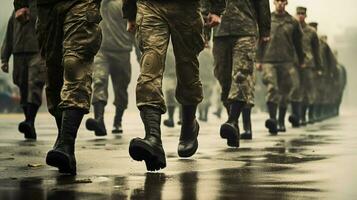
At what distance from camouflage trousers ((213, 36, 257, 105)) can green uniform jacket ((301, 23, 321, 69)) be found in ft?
18.8

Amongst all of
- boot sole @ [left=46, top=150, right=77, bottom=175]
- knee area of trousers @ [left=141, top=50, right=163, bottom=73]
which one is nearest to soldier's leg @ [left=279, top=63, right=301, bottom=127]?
knee area of trousers @ [left=141, top=50, right=163, bottom=73]

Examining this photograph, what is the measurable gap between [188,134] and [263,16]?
7.90ft

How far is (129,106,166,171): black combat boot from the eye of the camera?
4.48 metres

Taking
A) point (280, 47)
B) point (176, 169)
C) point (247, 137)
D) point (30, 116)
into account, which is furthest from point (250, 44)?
point (280, 47)

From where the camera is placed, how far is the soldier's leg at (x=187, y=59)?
523 cm

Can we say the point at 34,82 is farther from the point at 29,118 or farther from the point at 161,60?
the point at 161,60

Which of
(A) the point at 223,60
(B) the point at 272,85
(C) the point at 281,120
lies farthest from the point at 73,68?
(C) the point at 281,120

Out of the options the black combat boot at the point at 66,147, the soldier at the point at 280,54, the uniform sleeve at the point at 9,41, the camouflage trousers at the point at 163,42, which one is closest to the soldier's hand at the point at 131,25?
the camouflage trousers at the point at 163,42

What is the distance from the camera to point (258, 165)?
5230 millimetres

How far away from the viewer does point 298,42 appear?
460 inches

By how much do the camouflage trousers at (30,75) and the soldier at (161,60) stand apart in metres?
2.61

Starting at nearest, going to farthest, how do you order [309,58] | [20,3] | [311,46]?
[20,3] → [309,58] → [311,46]

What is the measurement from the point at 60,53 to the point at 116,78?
16.4 feet

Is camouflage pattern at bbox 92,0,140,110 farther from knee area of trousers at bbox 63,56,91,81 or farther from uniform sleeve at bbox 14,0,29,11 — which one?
knee area of trousers at bbox 63,56,91,81
